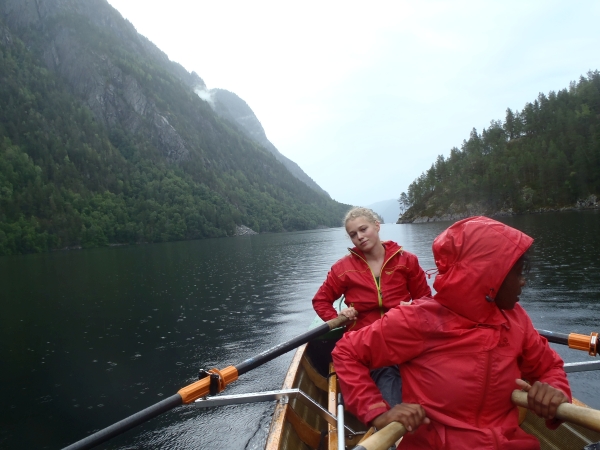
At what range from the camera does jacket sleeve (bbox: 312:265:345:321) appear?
16.9 feet

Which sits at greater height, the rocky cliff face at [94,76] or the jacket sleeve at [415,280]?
the rocky cliff face at [94,76]

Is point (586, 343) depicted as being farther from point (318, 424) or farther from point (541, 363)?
point (318, 424)

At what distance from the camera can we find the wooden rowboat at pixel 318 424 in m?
4.00

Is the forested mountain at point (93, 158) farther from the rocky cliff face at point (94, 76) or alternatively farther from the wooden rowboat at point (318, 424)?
the wooden rowboat at point (318, 424)

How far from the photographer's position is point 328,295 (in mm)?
5316

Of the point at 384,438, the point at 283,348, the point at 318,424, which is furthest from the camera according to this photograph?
the point at 318,424

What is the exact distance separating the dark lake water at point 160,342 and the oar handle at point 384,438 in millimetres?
1400

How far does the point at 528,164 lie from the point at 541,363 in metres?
102

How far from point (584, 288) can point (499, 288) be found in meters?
17.3

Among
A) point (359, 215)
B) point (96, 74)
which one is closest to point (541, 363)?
point (359, 215)

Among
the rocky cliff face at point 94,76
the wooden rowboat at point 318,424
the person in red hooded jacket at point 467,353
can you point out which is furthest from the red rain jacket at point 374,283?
the rocky cliff face at point 94,76

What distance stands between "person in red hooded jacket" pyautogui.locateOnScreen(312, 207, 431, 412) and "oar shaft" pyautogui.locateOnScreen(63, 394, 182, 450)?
2130 millimetres

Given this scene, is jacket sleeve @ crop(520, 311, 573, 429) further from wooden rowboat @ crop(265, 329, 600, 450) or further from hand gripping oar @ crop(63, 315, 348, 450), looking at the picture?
hand gripping oar @ crop(63, 315, 348, 450)

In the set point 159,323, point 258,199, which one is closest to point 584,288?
point 159,323
